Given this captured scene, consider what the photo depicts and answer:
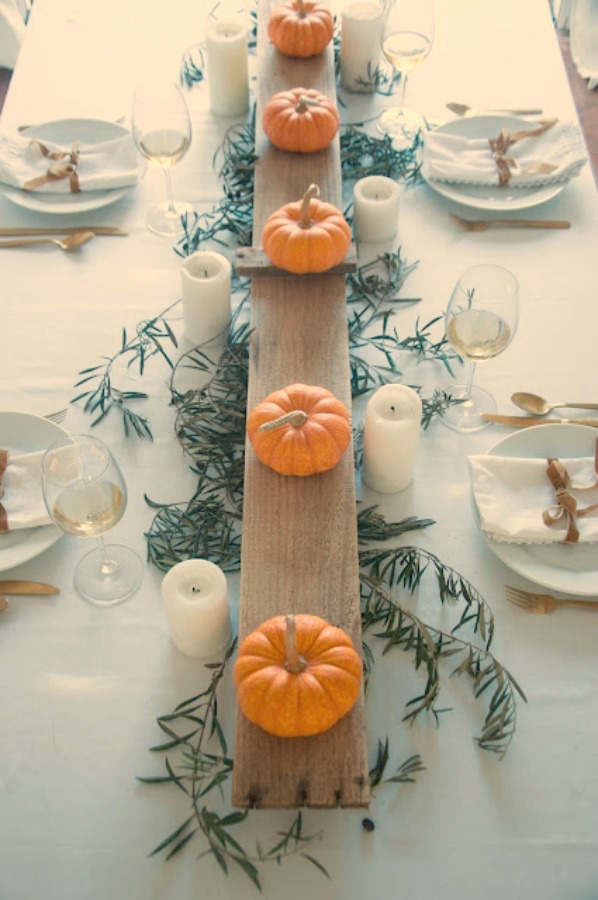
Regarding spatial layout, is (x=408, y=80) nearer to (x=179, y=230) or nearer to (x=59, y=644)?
(x=179, y=230)

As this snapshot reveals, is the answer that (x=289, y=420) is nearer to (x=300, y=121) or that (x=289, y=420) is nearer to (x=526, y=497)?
(x=526, y=497)

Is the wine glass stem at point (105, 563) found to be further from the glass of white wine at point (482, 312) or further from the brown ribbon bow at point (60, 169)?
the brown ribbon bow at point (60, 169)

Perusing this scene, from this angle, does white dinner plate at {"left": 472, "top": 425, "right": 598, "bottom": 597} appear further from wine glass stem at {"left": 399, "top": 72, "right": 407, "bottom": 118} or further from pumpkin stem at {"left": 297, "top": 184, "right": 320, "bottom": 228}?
wine glass stem at {"left": 399, "top": 72, "right": 407, "bottom": 118}

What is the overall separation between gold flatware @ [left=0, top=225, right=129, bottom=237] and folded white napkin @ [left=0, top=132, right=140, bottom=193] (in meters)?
0.09

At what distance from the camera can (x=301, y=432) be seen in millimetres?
1554

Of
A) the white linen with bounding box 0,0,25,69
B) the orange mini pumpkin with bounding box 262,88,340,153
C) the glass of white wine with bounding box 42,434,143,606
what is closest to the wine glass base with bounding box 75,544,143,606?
the glass of white wine with bounding box 42,434,143,606

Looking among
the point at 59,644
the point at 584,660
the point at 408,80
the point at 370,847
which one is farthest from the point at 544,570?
the point at 408,80

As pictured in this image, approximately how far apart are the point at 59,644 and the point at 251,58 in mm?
1728

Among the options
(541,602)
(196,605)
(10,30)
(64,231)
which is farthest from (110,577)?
(10,30)

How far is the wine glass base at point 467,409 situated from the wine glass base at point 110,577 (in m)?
0.62

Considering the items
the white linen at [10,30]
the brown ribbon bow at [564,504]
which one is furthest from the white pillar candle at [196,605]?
the white linen at [10,30]

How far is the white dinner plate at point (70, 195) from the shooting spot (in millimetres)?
2180

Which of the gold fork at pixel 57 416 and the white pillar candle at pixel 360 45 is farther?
the white pillar candle at pixel 360 45

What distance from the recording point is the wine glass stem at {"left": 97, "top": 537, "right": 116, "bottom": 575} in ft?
5.24
